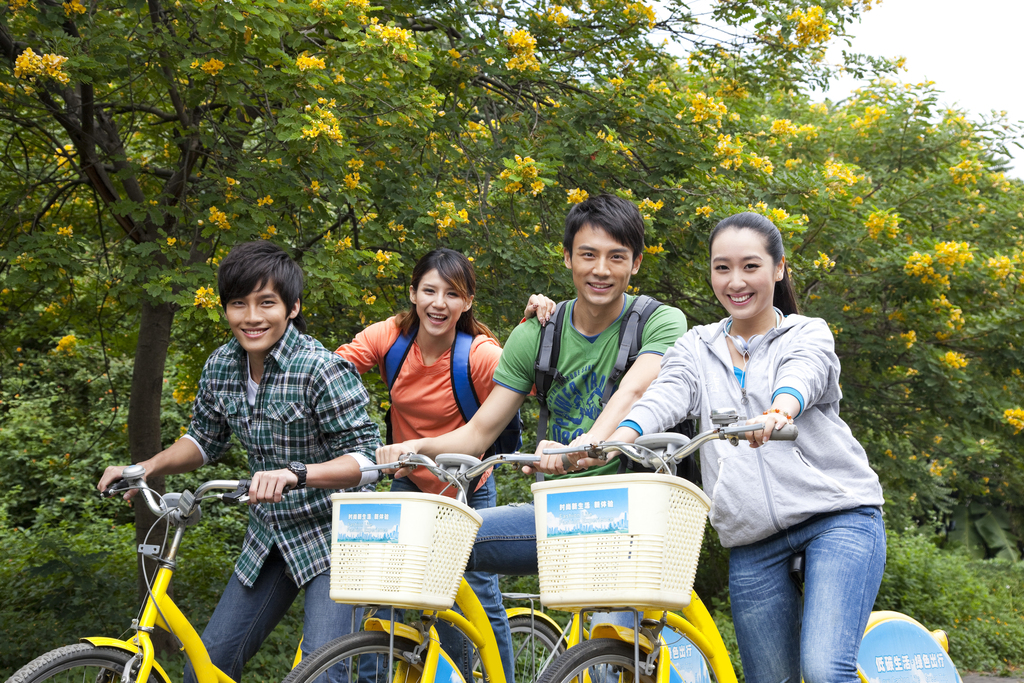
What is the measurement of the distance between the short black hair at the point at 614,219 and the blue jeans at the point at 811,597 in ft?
3.37

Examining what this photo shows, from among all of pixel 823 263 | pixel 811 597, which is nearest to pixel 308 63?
pixel 811 597

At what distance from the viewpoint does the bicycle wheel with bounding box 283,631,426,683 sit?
226 centimetres

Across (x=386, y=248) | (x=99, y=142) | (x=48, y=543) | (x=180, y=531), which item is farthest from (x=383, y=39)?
(x=48, y=543)

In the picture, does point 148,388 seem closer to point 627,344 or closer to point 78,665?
point 78,665

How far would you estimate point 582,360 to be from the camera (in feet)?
9.73

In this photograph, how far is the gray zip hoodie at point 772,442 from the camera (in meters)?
2.49

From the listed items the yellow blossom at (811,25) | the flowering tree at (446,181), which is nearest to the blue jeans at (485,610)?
the flowering tree at (446,181)

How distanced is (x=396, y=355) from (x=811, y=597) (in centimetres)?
195

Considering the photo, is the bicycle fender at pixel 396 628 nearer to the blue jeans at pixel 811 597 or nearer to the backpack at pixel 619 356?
the backpack at pixel 619 356

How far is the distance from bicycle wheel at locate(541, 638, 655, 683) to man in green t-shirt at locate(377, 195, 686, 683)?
583 mm

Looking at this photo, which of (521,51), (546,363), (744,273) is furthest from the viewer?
(521,51)

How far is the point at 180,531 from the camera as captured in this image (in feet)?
8.54

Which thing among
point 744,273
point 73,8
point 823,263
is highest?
point 73,8

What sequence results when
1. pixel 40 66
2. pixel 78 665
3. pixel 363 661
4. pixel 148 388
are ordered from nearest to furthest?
pixel 78 665 < pixel 363 661 < pixel 40 66 < pixel 148 388
